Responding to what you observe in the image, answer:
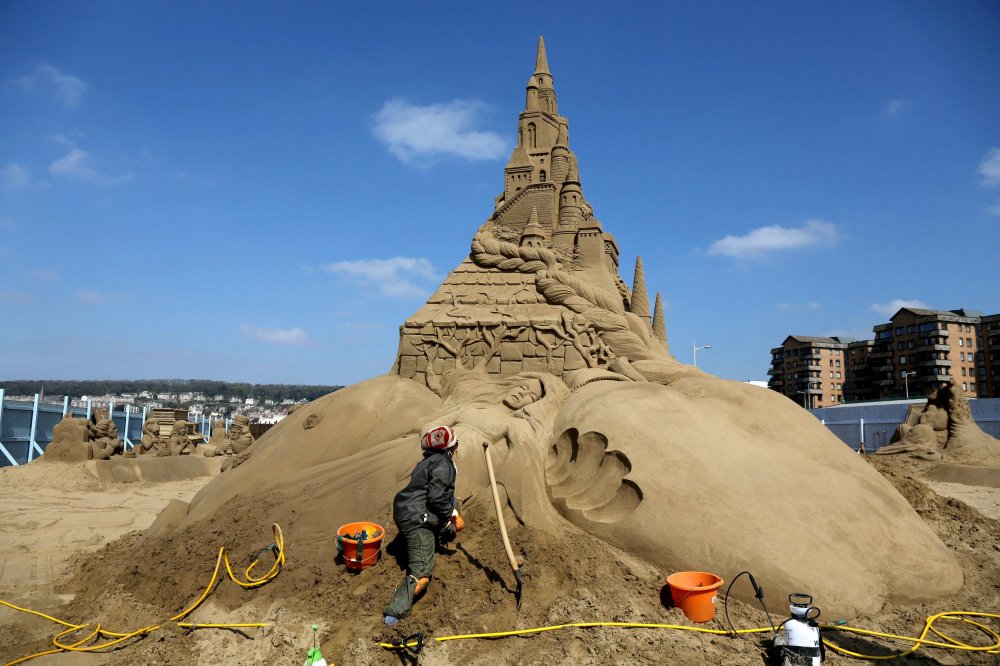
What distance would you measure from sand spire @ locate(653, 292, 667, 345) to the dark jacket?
36.6ft

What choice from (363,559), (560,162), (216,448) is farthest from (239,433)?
(363,559)

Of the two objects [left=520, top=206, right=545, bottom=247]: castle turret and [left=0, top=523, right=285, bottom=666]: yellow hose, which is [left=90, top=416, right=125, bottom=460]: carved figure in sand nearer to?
[left=0, top=523, right=285, bottom=666]: yellow hose

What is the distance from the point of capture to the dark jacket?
396 centimetres

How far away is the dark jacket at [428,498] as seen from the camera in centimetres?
396

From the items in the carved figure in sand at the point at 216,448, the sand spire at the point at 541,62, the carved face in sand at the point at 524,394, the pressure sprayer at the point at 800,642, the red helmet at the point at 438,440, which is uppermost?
the sand spire at the point at 541,62

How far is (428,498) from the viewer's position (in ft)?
13.1

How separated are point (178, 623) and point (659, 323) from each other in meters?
12.6

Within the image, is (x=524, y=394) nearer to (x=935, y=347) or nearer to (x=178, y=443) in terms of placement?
(x=178, y=443)

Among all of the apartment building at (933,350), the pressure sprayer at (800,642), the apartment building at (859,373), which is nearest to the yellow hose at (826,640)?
the pressure sprayer at (800,642)

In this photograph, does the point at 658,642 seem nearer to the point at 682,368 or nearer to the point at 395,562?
the point at 395,562

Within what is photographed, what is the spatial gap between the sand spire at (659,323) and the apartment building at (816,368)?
35482mm

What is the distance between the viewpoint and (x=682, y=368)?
7156 millimetres

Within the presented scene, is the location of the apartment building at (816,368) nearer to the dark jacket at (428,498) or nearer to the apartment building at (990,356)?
the apartment building at (990,356)

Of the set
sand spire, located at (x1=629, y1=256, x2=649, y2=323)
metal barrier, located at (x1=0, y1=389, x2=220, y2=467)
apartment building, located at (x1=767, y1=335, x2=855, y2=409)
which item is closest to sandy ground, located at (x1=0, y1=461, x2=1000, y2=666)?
sand spire, located at (x1=629, y1=256, x2=649, y2=323)
